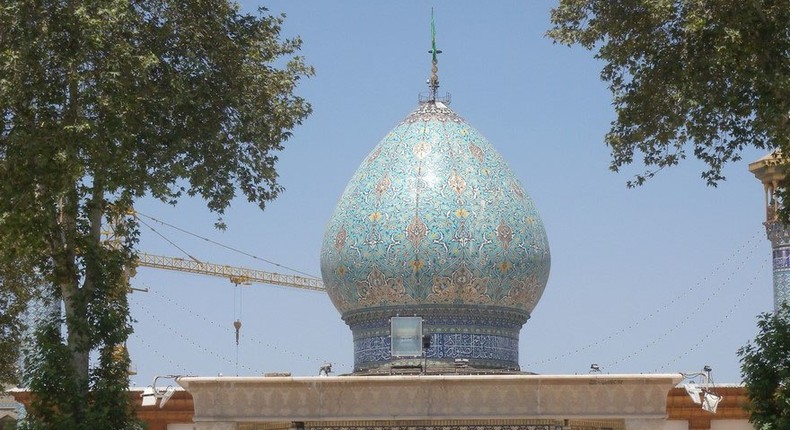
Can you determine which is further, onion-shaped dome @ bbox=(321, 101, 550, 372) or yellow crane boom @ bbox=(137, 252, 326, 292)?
yellow crane boom @ bbox=(137, 252, 326, 292)

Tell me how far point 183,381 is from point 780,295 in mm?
13501

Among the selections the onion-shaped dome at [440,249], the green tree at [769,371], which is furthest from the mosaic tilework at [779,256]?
the green tree at [769,371]

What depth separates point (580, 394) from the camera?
12734 mm

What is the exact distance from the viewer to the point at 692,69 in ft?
42.4

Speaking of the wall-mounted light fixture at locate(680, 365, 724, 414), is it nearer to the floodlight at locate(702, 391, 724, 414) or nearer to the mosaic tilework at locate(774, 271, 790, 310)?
the floodlight at locate(702, 391, 724, 414)

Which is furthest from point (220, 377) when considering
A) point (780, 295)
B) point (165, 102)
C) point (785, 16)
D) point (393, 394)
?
point (780, 295)

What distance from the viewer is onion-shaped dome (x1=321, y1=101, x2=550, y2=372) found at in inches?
707

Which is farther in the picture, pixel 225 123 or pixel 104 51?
pixel 225 123

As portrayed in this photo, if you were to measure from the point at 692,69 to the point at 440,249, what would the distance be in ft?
18.6

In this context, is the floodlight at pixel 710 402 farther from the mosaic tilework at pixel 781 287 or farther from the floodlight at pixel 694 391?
the mosaic tilework at pixel 781 287

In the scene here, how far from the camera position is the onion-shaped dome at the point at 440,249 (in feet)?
59.0

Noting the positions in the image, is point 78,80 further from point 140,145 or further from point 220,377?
point 220,377

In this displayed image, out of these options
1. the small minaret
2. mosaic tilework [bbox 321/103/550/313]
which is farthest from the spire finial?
the small minaret

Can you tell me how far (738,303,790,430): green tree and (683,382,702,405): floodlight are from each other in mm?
2408
